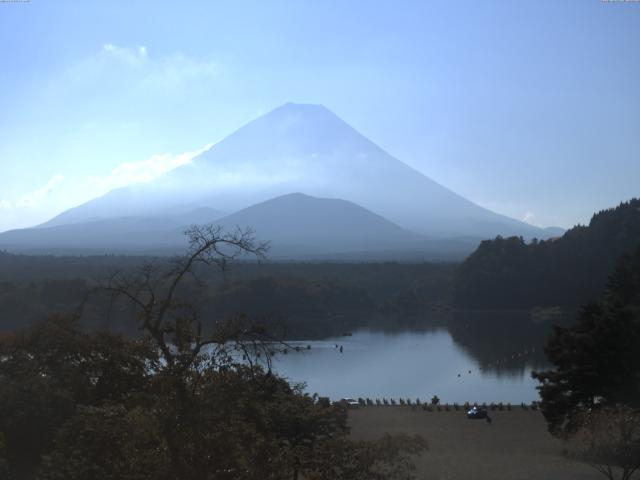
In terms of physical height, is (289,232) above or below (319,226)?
below

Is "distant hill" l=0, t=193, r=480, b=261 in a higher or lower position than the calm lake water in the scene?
higher

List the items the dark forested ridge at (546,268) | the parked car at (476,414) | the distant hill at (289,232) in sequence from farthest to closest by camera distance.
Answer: the distant hill at (289,232)
the dark forested ridge at (546,268)
the parked car at (476,414)

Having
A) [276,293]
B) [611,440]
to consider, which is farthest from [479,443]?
[276,293]

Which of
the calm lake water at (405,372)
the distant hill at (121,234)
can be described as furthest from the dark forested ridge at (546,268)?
the distant hill at (121,234)

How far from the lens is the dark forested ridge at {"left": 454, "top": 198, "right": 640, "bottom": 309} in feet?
138

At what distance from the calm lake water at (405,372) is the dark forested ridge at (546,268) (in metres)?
12.4

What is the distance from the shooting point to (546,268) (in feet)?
141

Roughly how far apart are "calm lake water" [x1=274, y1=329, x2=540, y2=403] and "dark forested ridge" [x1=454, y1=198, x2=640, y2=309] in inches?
489

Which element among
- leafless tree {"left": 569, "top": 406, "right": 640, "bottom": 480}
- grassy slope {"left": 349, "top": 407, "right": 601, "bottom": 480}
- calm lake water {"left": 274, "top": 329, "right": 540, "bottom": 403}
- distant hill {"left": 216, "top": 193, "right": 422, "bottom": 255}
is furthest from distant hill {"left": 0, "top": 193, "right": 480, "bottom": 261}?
leafless tree {"left": 569, "top": 406, "right": 640, "bottom": 480}

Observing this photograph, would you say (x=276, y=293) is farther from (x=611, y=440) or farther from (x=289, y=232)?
(x=289, y=232)

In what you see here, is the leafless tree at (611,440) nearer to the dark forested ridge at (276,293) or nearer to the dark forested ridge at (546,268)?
the dark forested ridge at (276,293)

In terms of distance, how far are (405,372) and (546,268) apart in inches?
877

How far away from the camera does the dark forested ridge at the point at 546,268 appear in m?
42.0

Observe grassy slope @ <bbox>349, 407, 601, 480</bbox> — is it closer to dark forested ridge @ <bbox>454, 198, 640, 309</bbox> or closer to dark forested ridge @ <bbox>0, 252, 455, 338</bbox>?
dark forested ridge @ <bbox>0, 252, 455, 338</bbox>
